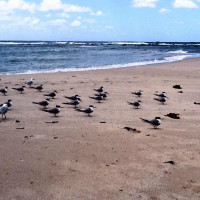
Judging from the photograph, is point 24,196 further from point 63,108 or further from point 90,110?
point 63,108

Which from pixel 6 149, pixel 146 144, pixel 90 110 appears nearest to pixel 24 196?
pixel 6 149

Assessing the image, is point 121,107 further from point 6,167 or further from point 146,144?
point 6,167

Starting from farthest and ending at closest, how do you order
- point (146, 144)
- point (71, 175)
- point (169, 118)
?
point (169, 118) < point (146, 144) < point (71, 175)

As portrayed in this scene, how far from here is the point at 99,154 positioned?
6.57 meters

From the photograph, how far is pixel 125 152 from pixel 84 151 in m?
0.80

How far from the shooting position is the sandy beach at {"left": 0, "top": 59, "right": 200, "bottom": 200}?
5.06m

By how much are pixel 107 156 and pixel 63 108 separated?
4999mm

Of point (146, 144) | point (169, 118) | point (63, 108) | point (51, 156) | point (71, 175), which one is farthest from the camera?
point (63, 108)

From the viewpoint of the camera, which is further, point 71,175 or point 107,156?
point 107,156

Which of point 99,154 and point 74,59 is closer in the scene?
point 99,154

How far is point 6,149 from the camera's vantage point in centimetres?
666

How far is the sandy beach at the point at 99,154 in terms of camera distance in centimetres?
506

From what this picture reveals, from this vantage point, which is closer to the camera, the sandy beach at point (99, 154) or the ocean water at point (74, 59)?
the sandy beach at point (99, 154)

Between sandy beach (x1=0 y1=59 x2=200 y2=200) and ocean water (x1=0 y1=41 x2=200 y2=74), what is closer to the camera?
sandy beach (x1=0 y1=59 x2=200 y2=200)
